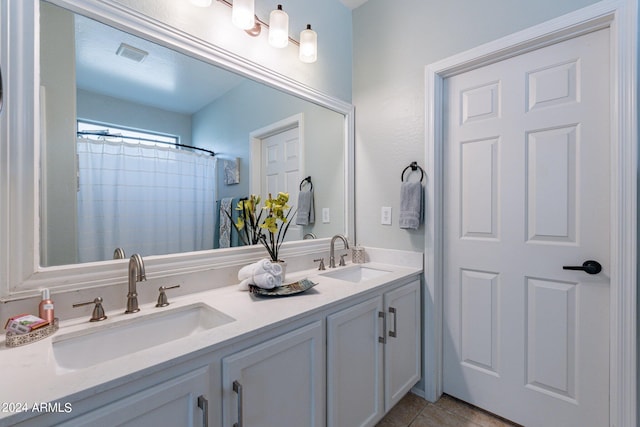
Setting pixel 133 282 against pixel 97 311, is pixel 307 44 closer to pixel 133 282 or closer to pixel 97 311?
pixel 133 282

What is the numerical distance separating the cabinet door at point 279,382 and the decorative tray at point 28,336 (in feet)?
1.74

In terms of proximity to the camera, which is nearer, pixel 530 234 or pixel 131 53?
pixel 131 53

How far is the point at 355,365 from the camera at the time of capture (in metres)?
1.29

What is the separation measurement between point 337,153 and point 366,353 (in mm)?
1315

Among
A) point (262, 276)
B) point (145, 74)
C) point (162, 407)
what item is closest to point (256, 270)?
point (262, 276)

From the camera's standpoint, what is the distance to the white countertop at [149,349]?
2.00 ft

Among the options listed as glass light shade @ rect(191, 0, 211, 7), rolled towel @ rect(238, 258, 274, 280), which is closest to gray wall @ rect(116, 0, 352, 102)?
glass light shade @ rect(191, 0, 211, 7)

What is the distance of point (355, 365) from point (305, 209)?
0.95 meters

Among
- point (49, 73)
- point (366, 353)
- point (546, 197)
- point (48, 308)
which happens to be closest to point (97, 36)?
point (49, 73)

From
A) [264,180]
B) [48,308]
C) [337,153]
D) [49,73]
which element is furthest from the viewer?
[337,153]

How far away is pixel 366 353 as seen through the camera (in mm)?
1354

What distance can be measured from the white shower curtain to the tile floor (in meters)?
1.42

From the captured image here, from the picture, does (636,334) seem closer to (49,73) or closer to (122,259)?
(122,259)

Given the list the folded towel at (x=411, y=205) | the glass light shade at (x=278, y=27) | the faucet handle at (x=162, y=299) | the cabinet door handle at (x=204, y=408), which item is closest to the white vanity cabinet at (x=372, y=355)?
the folded towel at (x=411, y=205)
